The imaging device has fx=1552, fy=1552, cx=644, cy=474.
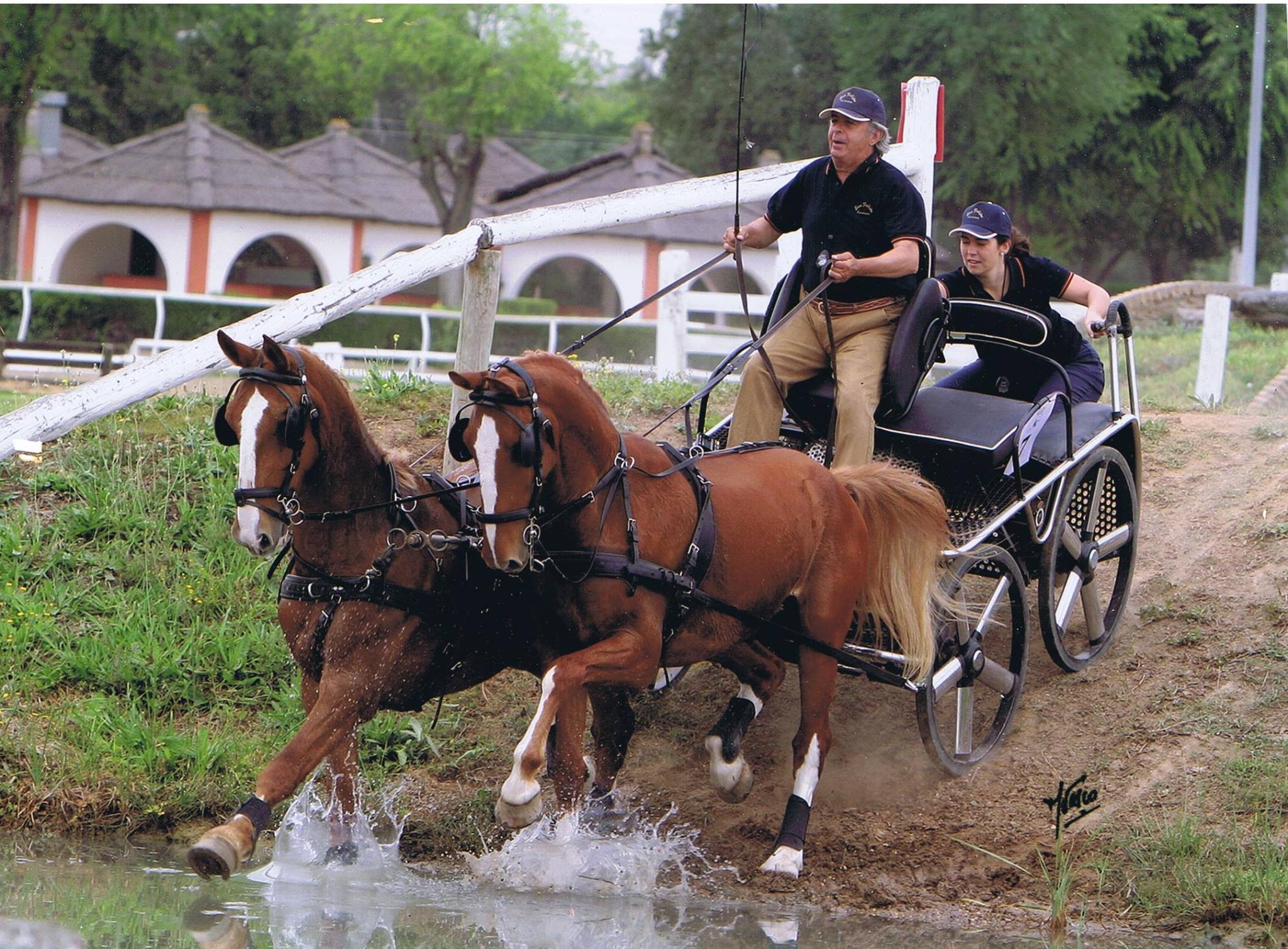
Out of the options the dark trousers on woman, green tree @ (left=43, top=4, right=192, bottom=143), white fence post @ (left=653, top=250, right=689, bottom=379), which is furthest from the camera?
green tree @ (left=43, top=4, right=192, bottom=143)

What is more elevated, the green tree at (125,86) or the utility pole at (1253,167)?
the green tree at (125,86)

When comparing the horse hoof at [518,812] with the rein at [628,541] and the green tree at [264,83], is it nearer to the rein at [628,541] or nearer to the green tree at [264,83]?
the rein at [628,541]

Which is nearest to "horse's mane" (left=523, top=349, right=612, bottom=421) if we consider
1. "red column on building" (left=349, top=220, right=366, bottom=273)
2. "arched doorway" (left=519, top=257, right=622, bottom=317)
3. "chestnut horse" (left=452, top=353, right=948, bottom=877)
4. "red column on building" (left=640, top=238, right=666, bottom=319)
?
"chestnut horse" (left=452, top=353, right=948, bottom=877)

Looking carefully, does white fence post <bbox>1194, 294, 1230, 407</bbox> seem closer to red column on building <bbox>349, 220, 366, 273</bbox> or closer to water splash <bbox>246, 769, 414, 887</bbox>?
water splash <bbox>246, 769, 414, 887</bbox>

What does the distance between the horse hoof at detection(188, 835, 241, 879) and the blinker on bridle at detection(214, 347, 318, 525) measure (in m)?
0.95

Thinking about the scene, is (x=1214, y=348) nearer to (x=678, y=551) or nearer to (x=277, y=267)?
(x=678, y=551)

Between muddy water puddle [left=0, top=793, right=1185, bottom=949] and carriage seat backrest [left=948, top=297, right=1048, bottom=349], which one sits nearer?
muddy water puddle [left=0, top=793, right=1185, bottom=949]

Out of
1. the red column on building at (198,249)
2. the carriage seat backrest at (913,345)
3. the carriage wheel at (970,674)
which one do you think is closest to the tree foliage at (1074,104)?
the red column on building at (198,249)

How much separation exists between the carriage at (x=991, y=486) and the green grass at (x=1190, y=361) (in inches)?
144

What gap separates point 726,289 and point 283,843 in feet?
115

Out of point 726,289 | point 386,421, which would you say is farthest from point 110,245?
point 386,421

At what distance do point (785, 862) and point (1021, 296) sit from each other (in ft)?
9.26

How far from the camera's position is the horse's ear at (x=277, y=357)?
184 inches

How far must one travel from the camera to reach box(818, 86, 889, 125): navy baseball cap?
5898 mm
